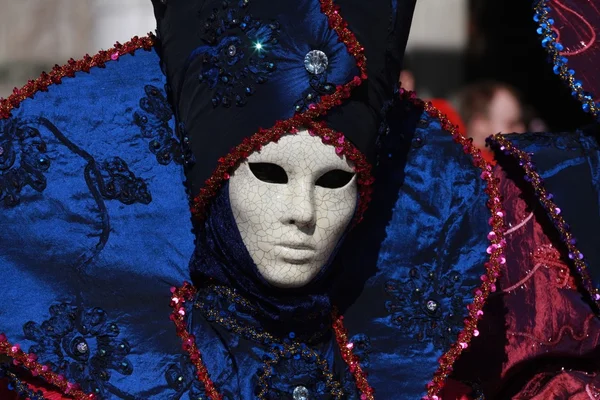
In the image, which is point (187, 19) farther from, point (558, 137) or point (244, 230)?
point (558, 137)

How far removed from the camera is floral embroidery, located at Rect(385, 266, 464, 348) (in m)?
2.01

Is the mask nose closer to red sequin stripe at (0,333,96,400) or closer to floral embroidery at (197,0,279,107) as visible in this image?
floral embroidery at (197,0,279,107)

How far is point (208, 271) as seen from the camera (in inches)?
75.9

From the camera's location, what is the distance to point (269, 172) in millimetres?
1795

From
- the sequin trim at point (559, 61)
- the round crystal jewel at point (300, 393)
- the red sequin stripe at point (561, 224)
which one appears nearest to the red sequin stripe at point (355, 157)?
the round crystal jewel at point (300, 393)

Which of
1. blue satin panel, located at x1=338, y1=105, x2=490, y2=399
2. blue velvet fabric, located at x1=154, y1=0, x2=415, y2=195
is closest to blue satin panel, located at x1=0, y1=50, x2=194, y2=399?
blue velvet fabric, located at x1=154, y1=0, x2=415, y2=195

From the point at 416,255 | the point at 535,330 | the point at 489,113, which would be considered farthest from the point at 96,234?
the point at 489,113

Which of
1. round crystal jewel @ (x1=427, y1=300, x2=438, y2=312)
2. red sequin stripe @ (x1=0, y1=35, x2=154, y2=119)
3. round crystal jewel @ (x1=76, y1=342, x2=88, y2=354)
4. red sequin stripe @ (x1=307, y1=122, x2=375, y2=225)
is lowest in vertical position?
round crystal jewel @ (x1=76, y1=342, x2=88, y2=354)

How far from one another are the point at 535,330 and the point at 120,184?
90 cm

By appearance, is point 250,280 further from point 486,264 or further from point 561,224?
point 561,224

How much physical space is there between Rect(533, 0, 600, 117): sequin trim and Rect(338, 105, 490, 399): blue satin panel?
0.28 metres

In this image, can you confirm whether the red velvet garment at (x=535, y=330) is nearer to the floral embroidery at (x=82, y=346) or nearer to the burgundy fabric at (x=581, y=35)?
the burgundy fabric at (x=581, y=35)

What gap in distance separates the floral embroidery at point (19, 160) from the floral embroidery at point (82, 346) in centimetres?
23

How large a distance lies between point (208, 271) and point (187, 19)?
459 millimetres
